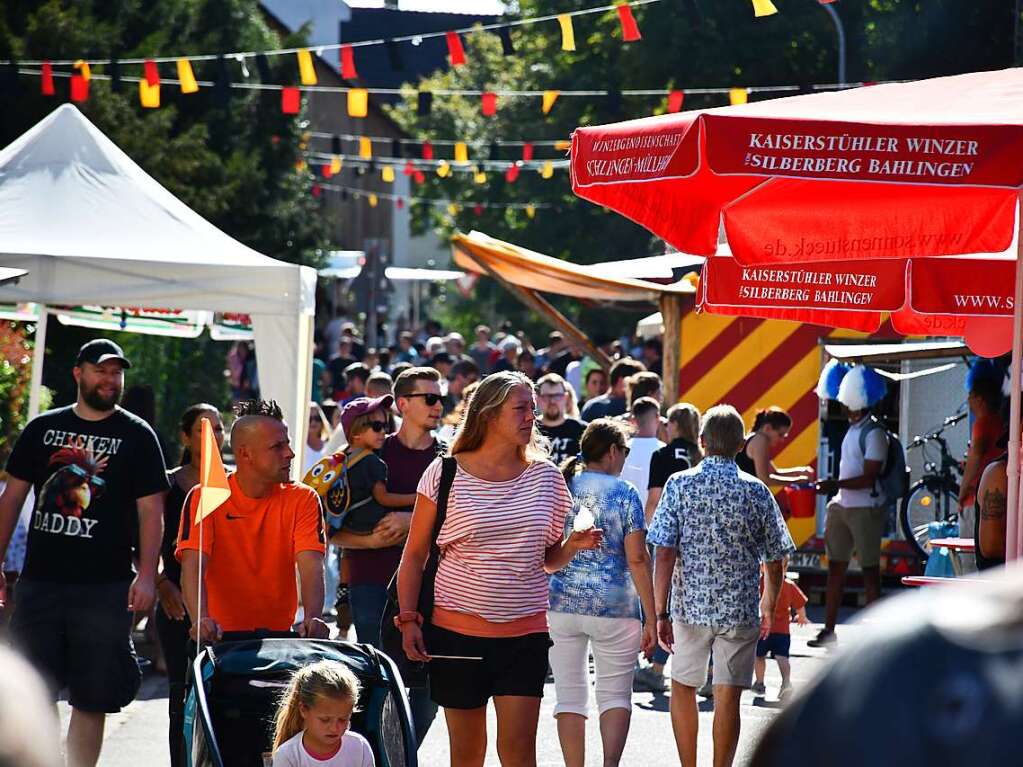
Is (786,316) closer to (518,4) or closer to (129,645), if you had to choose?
(129,645)

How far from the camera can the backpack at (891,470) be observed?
480 inches

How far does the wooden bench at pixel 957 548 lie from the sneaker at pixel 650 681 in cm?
325

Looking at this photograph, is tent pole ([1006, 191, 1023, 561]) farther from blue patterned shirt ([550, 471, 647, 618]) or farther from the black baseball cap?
the black baseball cap

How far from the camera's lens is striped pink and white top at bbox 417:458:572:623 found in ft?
19.3

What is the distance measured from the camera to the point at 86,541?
6801 mm

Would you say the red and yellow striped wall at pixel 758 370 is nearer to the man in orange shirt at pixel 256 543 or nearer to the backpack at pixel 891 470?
the backpack at pixel 891 470

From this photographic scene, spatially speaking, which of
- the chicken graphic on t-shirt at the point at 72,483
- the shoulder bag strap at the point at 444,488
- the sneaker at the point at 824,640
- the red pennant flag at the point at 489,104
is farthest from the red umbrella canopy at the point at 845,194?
the red pennant flag at the point at 489,104

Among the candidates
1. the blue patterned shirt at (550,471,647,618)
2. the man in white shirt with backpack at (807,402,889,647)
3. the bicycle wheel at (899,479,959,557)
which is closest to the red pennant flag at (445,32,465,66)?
the man in white shirt with backpack at (807,402,889,647)

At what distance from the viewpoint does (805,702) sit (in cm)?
119

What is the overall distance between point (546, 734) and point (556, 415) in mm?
2384

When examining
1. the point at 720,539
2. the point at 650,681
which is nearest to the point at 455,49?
the point at 650,681

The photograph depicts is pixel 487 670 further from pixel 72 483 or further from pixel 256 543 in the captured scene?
pixel 72 483

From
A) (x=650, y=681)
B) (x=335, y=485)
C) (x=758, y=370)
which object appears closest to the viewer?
Result: (x=335, y=485)

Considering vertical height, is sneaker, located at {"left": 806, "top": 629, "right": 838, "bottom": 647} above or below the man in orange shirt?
below
